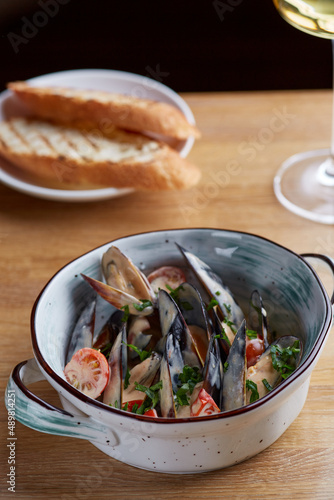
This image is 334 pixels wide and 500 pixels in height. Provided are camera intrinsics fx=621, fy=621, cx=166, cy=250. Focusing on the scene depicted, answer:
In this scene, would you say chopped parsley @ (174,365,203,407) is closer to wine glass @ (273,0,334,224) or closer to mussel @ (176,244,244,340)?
mussel @ (176,244,244,340)

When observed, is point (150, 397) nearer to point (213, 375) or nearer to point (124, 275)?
point (213, 375)

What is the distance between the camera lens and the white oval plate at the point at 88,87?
1.33 metres

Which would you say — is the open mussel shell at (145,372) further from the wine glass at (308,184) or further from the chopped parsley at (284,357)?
the wine glass at (308,184)

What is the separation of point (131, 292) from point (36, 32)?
111 inches

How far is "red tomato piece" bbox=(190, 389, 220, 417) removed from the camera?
2.39 feet

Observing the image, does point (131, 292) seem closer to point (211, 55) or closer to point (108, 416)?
point (108, 416)

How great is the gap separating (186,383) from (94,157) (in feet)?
2.42

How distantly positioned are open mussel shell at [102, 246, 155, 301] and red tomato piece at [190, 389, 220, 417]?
0.22 metres

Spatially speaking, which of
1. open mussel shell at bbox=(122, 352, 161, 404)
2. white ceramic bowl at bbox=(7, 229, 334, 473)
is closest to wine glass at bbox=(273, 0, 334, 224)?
white ceramic bowl at bbox=(7, 229, 334, 473)

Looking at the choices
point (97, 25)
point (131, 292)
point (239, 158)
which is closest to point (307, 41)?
point (97, 25)

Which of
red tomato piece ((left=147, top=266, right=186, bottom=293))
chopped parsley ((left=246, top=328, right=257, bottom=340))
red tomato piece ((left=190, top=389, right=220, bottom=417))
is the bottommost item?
chopped parsley ((left=246, top=328, right=257, bottom=340))

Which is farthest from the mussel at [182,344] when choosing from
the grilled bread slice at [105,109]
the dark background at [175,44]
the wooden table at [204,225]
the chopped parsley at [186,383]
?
the dark background at [175,44]

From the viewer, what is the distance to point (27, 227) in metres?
1.30

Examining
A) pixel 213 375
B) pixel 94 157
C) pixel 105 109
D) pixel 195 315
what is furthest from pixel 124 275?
pixel 105 109
